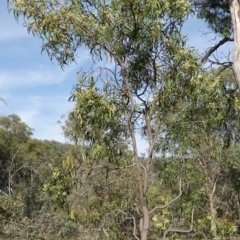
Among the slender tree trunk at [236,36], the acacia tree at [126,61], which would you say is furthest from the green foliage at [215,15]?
the acacia tree at [126,61]

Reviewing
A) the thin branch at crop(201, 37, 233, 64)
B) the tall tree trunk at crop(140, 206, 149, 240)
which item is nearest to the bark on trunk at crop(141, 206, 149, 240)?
the tall tree trunk at crop(140, 206, 149, 240)

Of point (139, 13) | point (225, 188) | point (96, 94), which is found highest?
point (225, 188)

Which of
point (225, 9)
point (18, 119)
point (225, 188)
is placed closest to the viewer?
point (225, 9)

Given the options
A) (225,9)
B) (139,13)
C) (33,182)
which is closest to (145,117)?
(139,13)

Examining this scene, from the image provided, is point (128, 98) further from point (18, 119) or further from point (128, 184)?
point (18, 119)

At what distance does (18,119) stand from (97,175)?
20805 mm

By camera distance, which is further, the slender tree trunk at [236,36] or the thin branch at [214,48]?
the thin branch at [214,48]

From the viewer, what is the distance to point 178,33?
288 cm

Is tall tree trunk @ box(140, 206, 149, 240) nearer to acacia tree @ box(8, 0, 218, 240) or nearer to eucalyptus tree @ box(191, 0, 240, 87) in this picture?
acacia tree @ box(8, 0, 218, 240)

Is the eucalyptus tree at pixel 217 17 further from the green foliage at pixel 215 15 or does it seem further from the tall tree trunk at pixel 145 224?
the tall tree trunk at pixel 145 224

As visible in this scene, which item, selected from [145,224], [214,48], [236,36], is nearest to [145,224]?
[145,224]

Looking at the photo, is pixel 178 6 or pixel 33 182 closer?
pixel 178 6

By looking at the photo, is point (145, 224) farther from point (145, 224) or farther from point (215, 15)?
point (215, 15)

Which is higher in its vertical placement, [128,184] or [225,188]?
[225,188]
